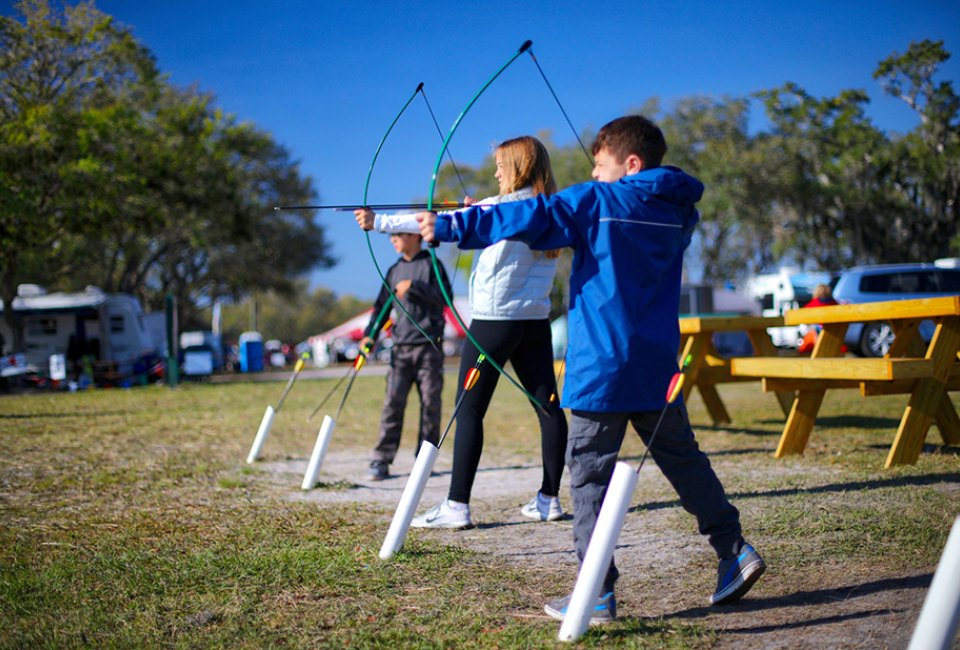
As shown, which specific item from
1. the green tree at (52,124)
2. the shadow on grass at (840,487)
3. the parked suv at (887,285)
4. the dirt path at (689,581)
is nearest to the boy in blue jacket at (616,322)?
the dirt path at (689,581)

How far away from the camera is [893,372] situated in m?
4.52

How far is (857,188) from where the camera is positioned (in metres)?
29.6

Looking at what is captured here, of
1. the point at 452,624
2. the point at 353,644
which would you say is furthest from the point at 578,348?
the point at 353,644

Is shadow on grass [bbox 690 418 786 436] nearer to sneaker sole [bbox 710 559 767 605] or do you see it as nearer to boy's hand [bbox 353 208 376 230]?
sneaker sole [bbox 710 559 767 605]

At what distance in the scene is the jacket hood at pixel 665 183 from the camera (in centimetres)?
256

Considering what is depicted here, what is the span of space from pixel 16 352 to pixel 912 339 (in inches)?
771

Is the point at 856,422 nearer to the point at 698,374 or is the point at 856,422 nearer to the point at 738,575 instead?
the point at 698,374

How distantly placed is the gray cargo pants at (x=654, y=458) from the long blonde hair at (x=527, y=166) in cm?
121

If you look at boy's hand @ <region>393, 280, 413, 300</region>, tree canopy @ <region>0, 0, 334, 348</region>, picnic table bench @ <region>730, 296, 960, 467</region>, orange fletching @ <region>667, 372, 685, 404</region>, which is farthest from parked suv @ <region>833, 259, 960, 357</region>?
tree canopy @ <region>0, 0, 334, 348</region>

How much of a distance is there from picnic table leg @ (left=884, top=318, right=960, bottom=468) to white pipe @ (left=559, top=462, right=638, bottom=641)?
3182mm

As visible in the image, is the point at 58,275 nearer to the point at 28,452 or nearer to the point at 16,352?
the point at 16,352

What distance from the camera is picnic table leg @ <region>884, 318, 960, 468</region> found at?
4.70 meters

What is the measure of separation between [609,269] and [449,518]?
178 centimetres

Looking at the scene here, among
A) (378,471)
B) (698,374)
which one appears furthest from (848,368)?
(378,471)
